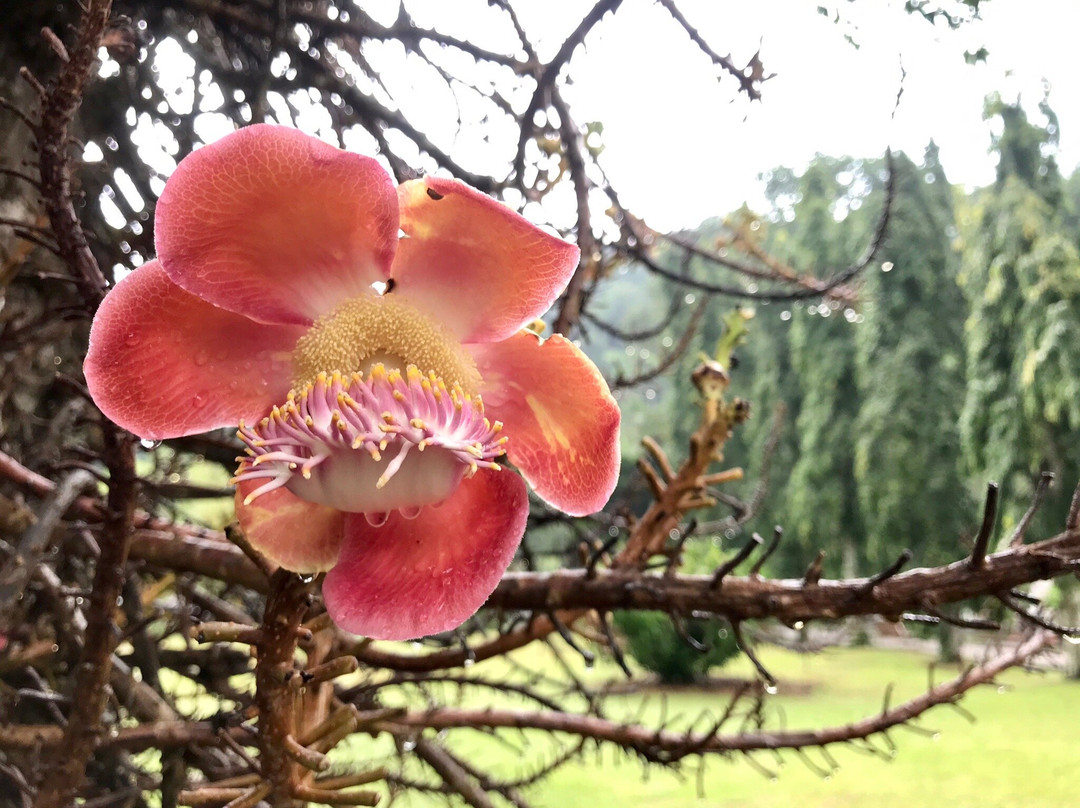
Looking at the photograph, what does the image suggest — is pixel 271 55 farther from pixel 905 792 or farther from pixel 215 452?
pixel 905 792

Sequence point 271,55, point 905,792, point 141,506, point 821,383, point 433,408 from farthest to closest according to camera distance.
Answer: point 821,383, point 905,792, point 141,506, point 271,55, point 433,408

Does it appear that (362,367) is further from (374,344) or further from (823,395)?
(823,395)

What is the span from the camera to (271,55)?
0.54 meters

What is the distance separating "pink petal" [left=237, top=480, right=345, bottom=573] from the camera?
8.5 inches

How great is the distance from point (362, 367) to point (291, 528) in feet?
0.17

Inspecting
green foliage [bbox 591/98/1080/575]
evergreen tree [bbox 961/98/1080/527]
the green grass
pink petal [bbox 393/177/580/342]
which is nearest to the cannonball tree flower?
pink petal [bbox 393/177/580/342]

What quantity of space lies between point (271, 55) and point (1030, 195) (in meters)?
3.67

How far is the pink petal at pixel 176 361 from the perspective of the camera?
0.22 m

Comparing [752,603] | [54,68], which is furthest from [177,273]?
[54,68]

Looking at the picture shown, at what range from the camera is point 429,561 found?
0.23 meters

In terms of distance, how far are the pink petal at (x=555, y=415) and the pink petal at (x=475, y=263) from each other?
0.04ft

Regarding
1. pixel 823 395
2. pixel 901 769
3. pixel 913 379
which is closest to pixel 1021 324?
pixel 913 379

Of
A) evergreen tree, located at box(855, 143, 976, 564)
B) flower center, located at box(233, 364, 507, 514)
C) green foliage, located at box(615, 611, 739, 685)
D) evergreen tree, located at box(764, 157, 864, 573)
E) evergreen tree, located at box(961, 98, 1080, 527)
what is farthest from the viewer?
evergreen tree, located at box(764, 157, 864, 573)

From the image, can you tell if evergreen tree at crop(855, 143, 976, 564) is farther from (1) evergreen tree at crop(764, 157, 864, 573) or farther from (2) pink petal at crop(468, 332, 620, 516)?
(2) pink petal at crop(468, 332, 620, 516)
